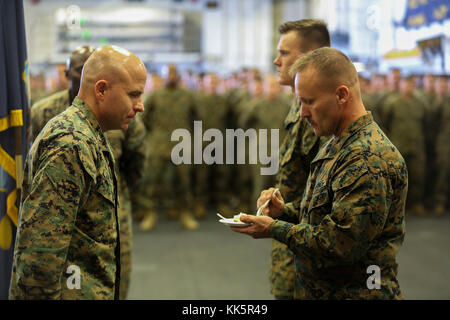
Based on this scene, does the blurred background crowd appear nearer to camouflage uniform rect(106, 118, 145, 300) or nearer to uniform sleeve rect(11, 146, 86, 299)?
camouflage uniform rect(106, 118, 145, 300)

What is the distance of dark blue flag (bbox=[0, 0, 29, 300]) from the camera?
7.04ft

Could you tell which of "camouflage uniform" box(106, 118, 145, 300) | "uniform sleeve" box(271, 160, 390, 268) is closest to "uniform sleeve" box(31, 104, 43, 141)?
"camouflage uniform" box(106, 118, 145, 300)

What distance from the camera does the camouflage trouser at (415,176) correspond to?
6375mm

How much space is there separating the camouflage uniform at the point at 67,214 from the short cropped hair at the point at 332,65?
0.72 metres

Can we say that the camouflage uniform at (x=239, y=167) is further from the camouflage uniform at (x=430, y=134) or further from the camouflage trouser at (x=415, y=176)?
the camouflage uniform at (x=430, y=134)

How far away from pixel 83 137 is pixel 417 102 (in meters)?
5.65

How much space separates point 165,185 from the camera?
5.95 m

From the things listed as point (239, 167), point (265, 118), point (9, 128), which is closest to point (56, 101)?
point (9, 128)

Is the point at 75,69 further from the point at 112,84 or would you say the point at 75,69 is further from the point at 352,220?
the point at 352,220

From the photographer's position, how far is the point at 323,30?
7.88 feet

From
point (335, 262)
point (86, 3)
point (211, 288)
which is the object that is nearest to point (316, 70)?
point (335, 262)

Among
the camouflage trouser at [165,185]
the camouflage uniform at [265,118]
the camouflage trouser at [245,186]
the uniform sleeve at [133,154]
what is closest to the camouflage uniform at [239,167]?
the camouflage trouser at [245,186]

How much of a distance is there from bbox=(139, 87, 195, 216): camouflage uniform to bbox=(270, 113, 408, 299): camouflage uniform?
13.2ft
